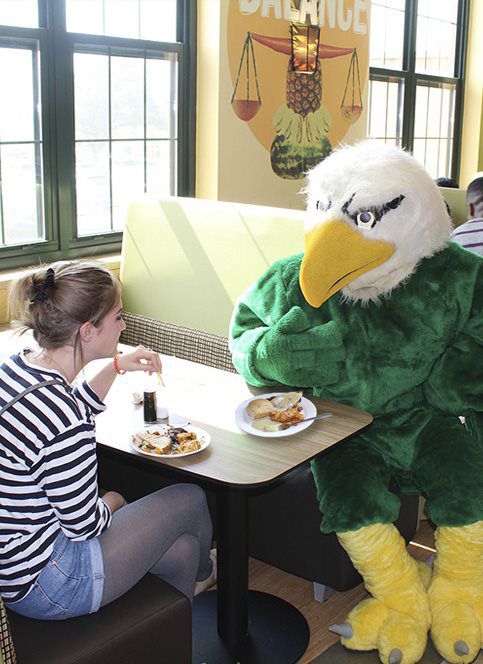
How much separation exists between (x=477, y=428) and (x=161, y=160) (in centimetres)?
259

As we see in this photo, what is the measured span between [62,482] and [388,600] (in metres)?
1.04

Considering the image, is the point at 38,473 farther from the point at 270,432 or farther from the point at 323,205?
the point at 323,205

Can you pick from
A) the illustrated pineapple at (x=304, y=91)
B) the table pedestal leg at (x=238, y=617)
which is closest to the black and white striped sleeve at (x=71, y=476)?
the table pedestal leg at (x=238, y=617)

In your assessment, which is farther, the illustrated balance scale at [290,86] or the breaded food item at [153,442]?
the illustrated balance scale at [290,86]

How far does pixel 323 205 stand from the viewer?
2398 mm

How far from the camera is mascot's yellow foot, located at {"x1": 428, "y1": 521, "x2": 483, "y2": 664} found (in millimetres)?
2225

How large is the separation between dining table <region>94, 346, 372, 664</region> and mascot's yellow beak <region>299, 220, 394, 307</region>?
32cm

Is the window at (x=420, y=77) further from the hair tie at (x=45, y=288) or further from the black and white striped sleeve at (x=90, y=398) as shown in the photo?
the hair tie at (x=45, y=288)

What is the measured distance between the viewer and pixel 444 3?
7.04 metres

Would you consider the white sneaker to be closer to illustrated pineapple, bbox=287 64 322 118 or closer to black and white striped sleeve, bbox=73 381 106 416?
black and white striped sleeve, bbox=73 381 106 416

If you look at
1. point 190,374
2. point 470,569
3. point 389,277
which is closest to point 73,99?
point 190,374

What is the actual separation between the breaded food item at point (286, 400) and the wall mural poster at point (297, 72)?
2.65 m

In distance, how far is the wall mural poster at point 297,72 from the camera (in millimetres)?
4555

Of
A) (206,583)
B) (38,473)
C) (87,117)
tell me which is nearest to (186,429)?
(38,473)
